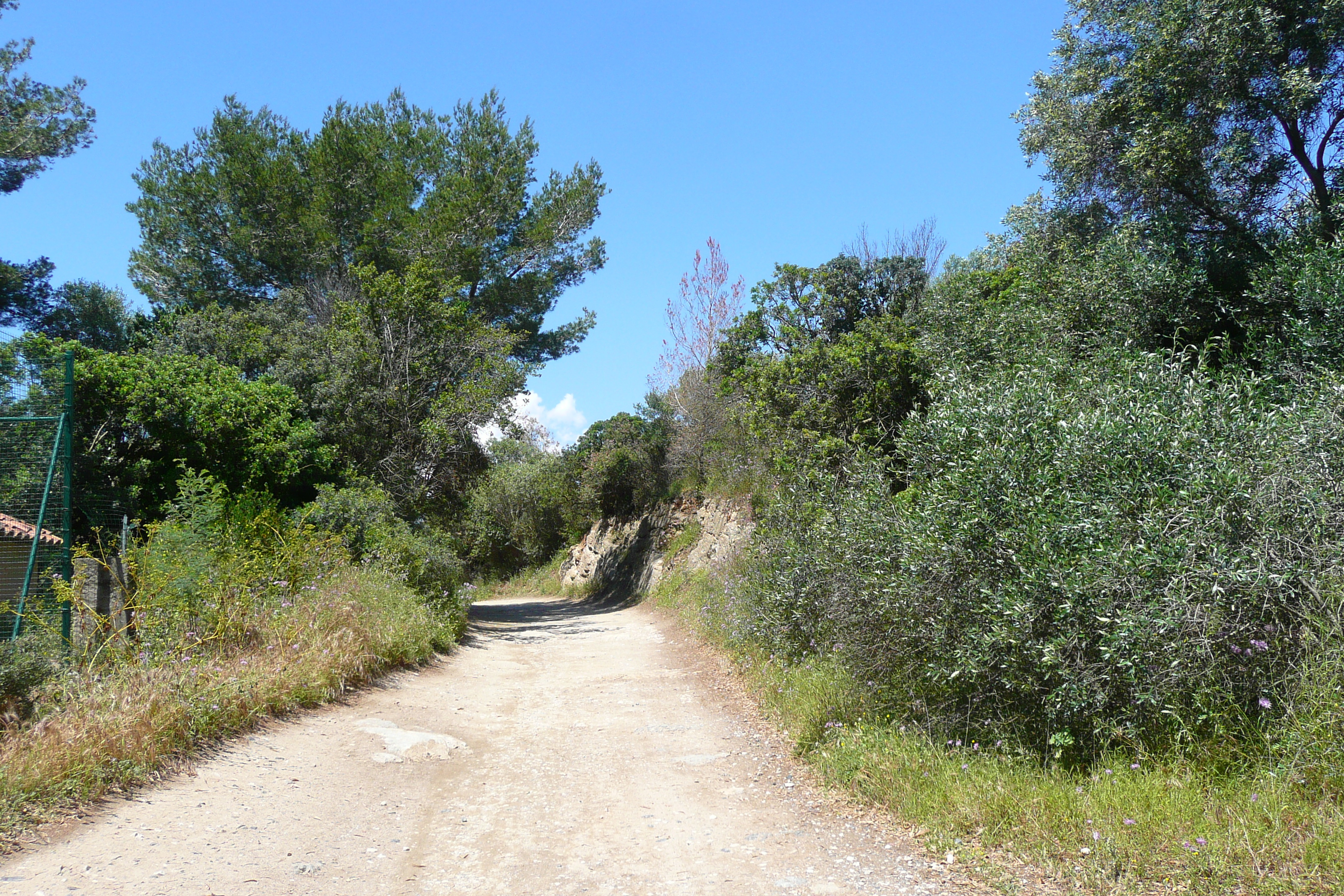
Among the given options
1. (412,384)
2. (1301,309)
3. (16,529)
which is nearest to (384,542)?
(412,384)

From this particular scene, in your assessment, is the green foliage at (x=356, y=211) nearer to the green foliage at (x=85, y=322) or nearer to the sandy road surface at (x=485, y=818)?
the green foliage at (x=85, y=322)

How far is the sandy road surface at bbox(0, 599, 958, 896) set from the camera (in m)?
4.15

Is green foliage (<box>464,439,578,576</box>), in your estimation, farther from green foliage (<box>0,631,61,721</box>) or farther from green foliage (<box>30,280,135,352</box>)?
green foliage (<box>0,631,61,721</box>)

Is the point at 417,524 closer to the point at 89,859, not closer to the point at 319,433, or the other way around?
the point at 319,433

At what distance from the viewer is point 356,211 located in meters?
19.5

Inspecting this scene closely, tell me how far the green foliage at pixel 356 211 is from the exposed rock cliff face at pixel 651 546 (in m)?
6.27

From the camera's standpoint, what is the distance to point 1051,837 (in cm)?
418

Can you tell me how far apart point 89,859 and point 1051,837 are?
4.89 metres

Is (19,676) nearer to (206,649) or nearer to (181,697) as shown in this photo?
(181,697)

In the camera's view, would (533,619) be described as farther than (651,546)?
No

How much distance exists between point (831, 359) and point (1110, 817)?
27.7ft

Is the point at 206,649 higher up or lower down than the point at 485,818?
higher up

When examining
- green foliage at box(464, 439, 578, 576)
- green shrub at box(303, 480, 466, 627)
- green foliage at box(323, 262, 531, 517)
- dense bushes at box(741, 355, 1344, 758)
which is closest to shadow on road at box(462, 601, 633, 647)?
green shrub at box(303, 480, 466, 627)

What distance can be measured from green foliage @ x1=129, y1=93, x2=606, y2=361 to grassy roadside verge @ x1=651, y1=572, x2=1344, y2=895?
15.8 m
